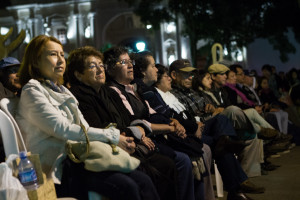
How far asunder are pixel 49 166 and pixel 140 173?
2.28ft

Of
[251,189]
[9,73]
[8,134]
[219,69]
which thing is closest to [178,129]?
[251,189]

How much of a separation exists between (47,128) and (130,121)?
1282mm

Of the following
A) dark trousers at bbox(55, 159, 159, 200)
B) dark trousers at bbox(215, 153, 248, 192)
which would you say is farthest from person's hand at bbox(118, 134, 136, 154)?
dark trousers at bbox(215, 153, 248, 192)

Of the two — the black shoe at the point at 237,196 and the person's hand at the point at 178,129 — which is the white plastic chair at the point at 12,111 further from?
the black shoe at the point at 237,196

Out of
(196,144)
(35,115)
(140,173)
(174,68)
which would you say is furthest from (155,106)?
(35,115)

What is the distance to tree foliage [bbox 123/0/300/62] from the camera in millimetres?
23125

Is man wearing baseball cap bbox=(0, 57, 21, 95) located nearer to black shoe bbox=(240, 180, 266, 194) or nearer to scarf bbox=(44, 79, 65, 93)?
scarf bbox=(44, 79, 65, 93)

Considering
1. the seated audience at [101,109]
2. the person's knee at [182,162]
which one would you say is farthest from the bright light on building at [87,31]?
the seated audience at [101,109]

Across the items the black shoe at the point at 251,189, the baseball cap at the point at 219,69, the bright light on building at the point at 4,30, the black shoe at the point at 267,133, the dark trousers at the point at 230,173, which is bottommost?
the black shoe at the point at 251,189

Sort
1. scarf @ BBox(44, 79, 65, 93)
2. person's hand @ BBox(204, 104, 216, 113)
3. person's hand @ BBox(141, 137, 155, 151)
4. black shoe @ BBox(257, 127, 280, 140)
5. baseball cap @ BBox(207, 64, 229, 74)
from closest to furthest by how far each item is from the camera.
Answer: scarf @ BBox(44, 79, 65, 93)
person's hand @ BBox(141, 137, 155, 151)
person's hand @ BBox(204, 104, 216, 113)
black shoe @ BBox(257, 127, 280, 140)
baseball cap @ BBox(207, 64, 229, 74)

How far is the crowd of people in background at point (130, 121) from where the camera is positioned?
335 centimetres

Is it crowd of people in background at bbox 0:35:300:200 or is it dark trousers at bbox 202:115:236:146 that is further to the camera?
dark trousers at bbox 202:115:236:146

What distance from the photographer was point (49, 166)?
337 cm

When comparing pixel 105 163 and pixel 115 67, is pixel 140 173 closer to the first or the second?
pixel 105 163
